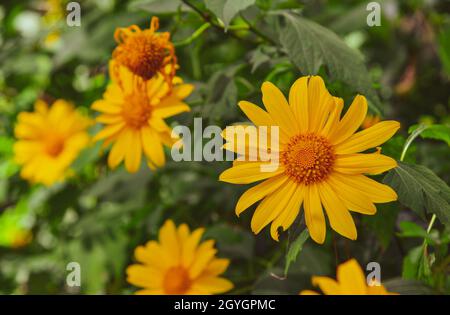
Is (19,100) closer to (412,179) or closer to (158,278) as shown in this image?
(158,278)

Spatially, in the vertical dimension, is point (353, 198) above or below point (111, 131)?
below

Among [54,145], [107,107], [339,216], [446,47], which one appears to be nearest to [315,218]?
[339,216]

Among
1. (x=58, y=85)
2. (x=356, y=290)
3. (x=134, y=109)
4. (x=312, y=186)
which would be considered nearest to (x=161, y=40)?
(x=134, y=109)

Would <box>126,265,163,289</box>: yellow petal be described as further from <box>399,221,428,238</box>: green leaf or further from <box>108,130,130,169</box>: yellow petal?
<box>399,221,428,238</box>: green leaf

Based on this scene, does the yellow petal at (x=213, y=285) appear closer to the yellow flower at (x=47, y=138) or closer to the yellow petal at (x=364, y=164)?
the yellow petal at (x=364, y=164)

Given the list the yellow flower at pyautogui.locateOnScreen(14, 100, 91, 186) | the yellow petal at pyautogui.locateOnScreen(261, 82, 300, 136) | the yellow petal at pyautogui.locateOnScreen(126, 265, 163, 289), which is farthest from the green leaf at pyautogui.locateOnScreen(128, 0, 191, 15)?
the yellow flower at pyautogui.locateOnScreen(14, 100, 91, 186)

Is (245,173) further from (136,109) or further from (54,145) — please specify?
(54,145)

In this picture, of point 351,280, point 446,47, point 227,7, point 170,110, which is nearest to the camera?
point 351,280
